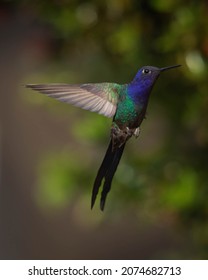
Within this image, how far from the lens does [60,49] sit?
1068 mm

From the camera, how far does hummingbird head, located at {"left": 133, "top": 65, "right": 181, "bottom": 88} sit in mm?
496

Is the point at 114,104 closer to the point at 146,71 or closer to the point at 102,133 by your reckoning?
the point at 146,71

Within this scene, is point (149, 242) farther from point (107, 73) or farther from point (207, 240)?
point (107, 73)

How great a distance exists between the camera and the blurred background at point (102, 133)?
2.61 ft

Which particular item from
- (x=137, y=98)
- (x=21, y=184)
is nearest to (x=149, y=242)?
(x=21, y=184)

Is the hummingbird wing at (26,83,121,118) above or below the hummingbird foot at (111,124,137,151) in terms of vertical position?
above

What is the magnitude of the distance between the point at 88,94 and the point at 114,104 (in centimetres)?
2

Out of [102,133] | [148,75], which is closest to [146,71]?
[148,75]

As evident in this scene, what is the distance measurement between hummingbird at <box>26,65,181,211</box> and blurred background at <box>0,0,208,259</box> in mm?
38

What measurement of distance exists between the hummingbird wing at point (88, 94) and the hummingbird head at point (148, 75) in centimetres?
3

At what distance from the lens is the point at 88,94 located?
549mm

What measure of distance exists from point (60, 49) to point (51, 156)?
0.73 m

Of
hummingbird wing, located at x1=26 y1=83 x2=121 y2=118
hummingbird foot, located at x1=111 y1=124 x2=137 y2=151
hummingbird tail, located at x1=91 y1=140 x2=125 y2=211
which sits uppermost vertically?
hummingbird wing, located at x1=26 y1=83 x2=121 y2=118
